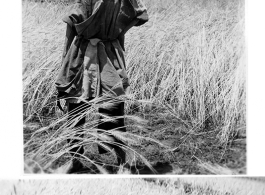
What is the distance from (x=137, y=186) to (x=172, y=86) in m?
0.81

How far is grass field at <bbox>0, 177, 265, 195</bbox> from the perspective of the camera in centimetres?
376

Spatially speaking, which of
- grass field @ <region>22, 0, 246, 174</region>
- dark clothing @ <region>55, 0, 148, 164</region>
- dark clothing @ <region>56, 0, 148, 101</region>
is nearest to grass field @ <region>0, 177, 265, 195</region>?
grass field @ <region>22, 0, 246, 174</region>

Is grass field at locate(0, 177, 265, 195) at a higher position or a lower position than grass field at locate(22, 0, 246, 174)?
lower

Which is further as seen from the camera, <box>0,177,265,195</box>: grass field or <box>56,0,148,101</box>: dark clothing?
<box>56,0,148,101</box>: dark clothing

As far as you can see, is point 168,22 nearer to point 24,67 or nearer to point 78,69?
point 78,69

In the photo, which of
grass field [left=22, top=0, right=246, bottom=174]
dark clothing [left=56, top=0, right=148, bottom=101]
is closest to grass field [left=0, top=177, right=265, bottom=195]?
grass field [left=22, top=0, right=246, bottom=174]

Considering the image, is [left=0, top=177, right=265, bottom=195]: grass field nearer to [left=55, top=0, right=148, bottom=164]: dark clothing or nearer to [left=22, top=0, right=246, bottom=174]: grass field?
[left=22, top=0, right=246, bottom=174]: grass field

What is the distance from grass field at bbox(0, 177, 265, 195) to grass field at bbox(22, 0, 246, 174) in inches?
4.0

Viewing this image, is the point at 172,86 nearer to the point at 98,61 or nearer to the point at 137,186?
the point at 98,61

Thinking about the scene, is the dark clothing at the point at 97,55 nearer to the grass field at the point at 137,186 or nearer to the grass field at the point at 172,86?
the grass field at the point at 172,86

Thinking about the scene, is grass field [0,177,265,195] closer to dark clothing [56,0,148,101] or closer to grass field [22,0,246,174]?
grass field [22,0,246,174]

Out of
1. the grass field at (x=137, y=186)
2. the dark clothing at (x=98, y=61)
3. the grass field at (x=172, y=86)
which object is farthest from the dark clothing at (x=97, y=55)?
the grass field at (x=137, y=186)

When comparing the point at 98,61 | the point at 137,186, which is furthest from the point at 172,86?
the point at 137,186
